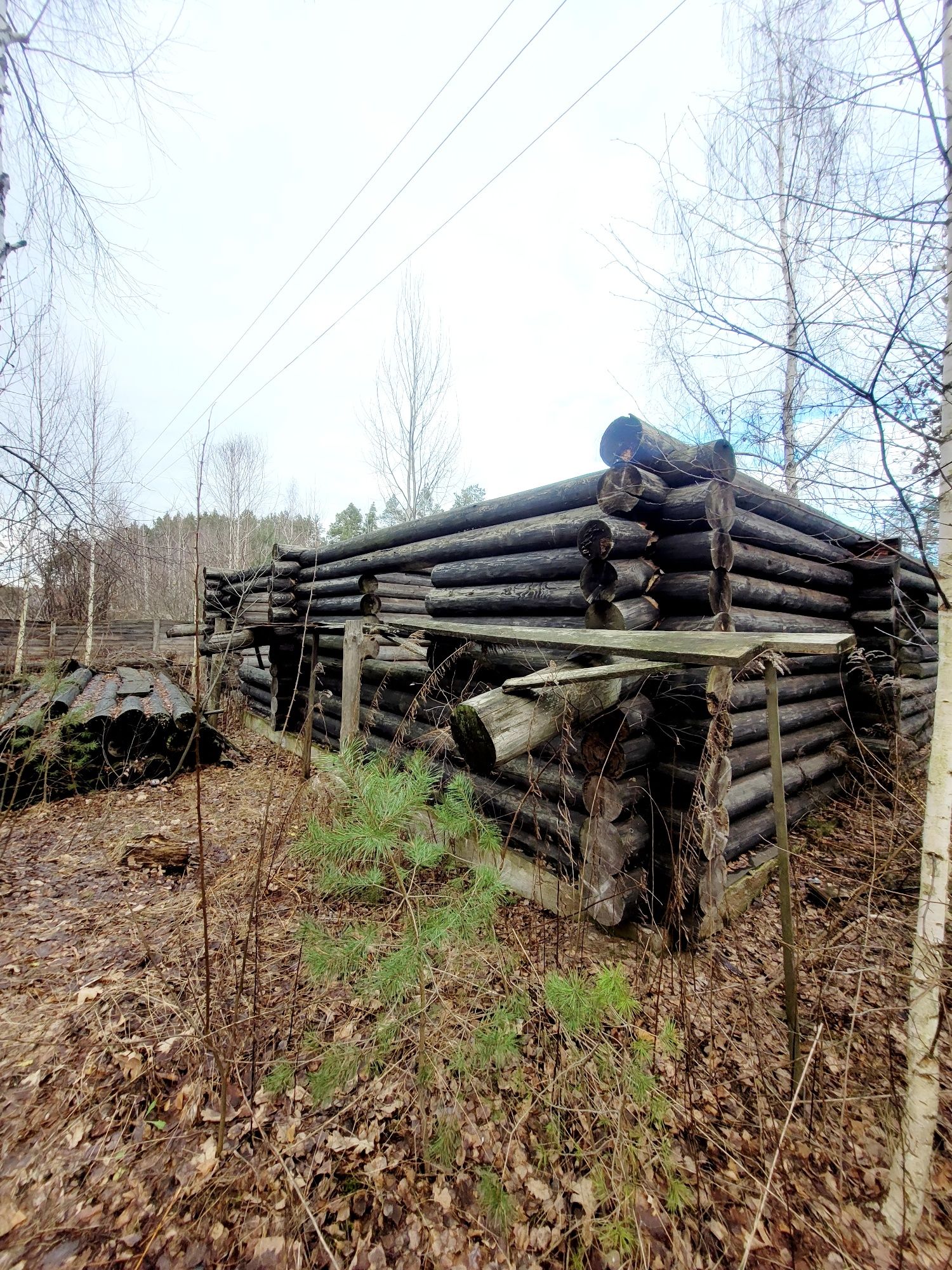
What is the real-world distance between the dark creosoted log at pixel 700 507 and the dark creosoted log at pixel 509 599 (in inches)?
34.7

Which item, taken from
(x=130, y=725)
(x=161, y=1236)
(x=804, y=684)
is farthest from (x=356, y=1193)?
(x=130, y=725)

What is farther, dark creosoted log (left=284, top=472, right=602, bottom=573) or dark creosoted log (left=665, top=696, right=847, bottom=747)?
dark creosoted log (left=284, top=472, right=602, bottom=573)

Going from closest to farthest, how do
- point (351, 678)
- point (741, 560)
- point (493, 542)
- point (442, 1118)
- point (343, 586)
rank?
point (442, 1118) → point (741, 560) → point (493, 542) → point (351, 678) → point (343, 586)

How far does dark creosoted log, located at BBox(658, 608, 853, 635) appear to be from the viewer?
11.8 ft

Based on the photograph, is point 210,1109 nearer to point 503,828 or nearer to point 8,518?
point 503,828

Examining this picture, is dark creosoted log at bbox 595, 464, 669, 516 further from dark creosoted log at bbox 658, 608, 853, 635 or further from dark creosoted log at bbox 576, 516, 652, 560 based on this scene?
dark creosoted log at bbox 658, 608, 853, 635

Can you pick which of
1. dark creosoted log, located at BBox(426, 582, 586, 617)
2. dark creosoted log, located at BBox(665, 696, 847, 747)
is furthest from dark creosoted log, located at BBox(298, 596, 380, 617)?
dark creosoted log, located at BBox(665, 696, 847, 747)

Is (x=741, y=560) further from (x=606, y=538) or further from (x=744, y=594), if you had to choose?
(x=606, y=538)

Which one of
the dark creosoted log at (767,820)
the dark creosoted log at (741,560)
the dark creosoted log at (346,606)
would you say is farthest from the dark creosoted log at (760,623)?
the dark creosoted log at (346,606)

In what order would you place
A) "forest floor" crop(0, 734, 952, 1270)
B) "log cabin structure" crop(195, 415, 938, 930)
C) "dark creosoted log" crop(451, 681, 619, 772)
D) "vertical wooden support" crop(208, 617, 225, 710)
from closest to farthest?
"forest floor" crop(0, 734, 952, 1270), "dark creosoted log" crop(451, 681, 619, 772), "log cabin structure" crop(195, 415, 938, 930), "vertical wooden support" crop(208, 617, 225, 710)

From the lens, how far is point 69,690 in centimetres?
755

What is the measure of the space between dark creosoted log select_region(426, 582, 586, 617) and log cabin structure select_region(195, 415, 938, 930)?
0.07 ft

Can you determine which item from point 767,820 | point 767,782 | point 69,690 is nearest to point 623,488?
point 767,782

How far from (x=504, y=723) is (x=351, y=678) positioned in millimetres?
4082
